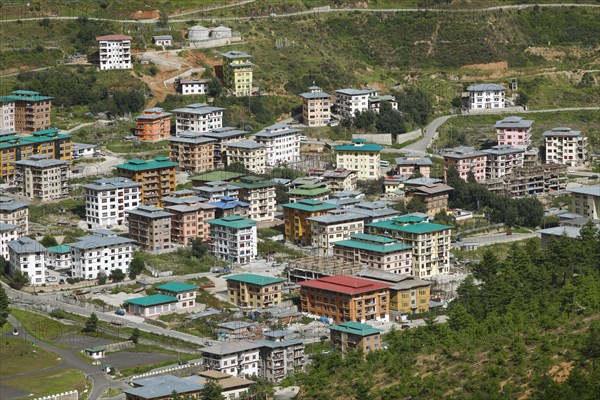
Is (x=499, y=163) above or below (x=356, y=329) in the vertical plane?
above

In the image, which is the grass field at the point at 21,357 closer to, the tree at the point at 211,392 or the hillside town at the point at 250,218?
the hillside town at the point at 250,218

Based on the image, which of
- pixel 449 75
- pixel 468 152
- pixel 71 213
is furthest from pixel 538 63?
pixel 71 213

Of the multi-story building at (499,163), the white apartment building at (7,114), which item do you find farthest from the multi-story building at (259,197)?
the white apartment building at (7,114)

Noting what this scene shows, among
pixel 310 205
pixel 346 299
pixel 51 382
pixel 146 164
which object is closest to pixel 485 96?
pixel 310 205

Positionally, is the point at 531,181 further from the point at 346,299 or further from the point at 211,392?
the point at 211,392

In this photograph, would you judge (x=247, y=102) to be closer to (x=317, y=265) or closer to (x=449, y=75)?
(x=449, y=75)

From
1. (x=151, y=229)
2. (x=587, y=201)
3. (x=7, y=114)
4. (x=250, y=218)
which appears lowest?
(x=250, y=218)

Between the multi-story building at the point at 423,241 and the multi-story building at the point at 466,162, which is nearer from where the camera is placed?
the multi-story building at the point at 423,241
